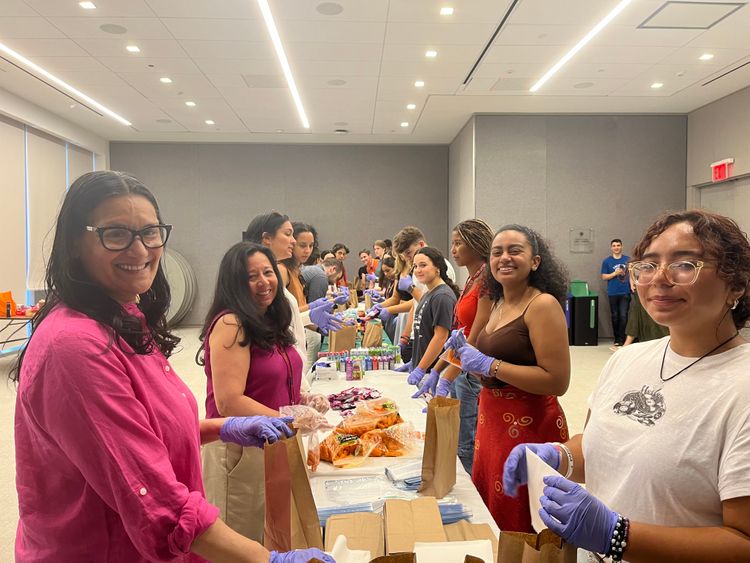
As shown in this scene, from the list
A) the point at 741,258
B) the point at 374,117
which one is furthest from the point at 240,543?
the point at 374,117

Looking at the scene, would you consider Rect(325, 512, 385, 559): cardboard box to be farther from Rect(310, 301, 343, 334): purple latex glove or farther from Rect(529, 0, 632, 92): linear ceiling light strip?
Rect(529, 0, 632, 92): linear ceiling light strip

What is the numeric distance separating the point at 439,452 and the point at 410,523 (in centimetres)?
28

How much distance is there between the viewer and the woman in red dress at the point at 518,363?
2.03 metres

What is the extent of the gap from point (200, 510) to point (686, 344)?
105 cm

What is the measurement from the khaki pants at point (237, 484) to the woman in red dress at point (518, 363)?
2.81 feet

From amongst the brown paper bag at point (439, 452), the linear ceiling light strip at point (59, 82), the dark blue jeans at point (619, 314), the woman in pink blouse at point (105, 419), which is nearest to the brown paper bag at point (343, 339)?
the brown paper bag at point (439, 452)

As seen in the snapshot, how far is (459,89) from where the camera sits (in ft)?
25.7

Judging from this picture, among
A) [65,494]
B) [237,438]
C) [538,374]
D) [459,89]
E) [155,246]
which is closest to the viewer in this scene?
[65,494]

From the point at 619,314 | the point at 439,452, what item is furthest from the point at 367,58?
the point at 619,314

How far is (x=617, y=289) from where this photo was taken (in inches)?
360

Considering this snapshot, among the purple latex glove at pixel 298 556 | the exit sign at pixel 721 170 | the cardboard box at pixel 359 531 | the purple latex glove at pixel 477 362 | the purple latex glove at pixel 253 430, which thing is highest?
the exit sign at pixel 721 170

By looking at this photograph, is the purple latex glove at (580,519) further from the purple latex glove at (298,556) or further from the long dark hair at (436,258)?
the long dark hair at (436,258)

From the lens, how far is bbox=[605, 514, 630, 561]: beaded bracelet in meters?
1.03

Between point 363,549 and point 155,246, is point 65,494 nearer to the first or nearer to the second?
point 155,246
